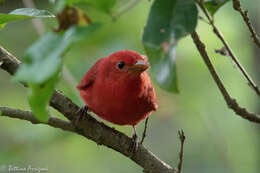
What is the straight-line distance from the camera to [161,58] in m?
1.59

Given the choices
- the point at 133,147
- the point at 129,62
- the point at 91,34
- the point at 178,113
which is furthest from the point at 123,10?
the point at 178,113

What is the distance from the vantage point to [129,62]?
3584mm

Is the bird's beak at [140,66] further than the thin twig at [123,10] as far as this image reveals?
Yes

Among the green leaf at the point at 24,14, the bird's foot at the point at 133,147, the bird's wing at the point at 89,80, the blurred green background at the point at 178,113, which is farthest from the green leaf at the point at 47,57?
the blurred green background at the point at 178,113

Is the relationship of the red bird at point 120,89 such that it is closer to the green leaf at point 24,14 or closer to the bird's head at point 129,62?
the bird's head at point 129,62

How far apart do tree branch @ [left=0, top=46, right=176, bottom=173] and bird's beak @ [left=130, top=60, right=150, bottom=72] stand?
0.54 m

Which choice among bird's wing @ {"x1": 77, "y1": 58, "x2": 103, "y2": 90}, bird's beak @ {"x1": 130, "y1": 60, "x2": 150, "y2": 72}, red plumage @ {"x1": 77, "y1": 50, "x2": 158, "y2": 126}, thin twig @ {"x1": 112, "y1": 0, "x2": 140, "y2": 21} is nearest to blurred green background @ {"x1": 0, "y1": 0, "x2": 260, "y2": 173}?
bird's wing @ {"x1": 77, "y1": 58, "x2": 103, "y2": 90}

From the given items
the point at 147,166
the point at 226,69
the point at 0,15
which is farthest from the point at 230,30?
the point at 0,15

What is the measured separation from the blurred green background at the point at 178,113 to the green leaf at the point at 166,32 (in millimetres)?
3238

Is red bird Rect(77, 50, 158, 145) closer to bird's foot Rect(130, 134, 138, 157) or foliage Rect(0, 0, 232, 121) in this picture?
bird's foot Rect(130, 134, 138, 157)

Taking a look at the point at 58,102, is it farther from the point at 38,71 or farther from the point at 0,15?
the point at 38,71

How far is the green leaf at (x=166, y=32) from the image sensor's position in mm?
1532

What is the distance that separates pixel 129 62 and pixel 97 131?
717mm

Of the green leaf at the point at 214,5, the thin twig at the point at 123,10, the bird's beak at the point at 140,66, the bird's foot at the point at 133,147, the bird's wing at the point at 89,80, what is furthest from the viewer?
the bird's wing at the point at 89,80
